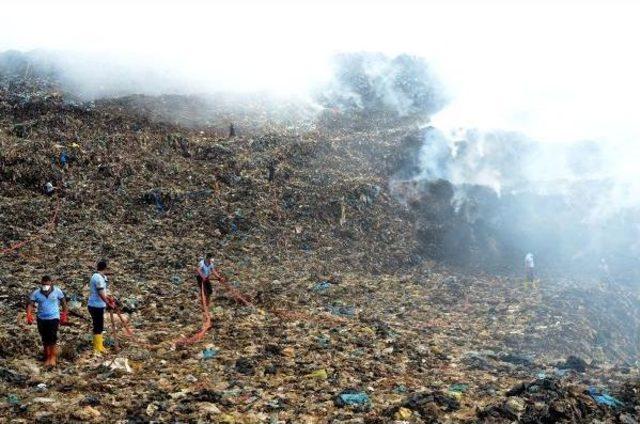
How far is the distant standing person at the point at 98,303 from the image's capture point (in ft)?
25.1

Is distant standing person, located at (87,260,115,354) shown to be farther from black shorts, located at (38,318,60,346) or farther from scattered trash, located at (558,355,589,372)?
scattered trash, located at (558,355,589,372)

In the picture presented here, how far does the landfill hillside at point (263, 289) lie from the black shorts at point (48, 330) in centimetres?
35

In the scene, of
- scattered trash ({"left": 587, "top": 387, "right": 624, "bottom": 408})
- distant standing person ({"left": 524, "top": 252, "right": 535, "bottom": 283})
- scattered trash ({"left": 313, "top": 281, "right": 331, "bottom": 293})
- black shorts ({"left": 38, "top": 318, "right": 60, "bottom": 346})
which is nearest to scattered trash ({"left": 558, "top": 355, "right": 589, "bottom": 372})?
scattered trash ({"left": 587, "top": 387, "right": 624, "bottom": 408})

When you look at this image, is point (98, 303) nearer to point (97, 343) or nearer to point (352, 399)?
point (97, 343)

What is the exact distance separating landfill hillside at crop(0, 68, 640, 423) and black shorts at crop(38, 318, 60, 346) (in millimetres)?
351

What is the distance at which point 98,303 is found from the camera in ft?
25.3

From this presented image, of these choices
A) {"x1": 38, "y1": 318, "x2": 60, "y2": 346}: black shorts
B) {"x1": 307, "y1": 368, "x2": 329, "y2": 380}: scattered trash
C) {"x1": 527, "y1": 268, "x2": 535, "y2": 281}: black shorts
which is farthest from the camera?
{"x1": 527, "y1": 268, "x2": 535, "y2": 281}: black shorts

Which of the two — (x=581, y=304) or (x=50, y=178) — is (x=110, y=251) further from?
(x=581, y=304)

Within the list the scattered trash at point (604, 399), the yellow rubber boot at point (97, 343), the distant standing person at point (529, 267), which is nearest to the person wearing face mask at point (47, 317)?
the yellow rubber boot at point (97, 343)

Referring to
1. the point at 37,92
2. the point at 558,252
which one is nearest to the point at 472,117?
the point at 558,252

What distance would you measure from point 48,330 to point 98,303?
2.57 feet

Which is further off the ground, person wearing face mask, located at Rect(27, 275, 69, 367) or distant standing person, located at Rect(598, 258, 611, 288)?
person wearing face mask, located at Rect(27, 275, 69, 367)

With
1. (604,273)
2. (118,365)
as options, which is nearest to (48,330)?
(118,365)

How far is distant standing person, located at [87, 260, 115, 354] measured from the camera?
764 centimetres
